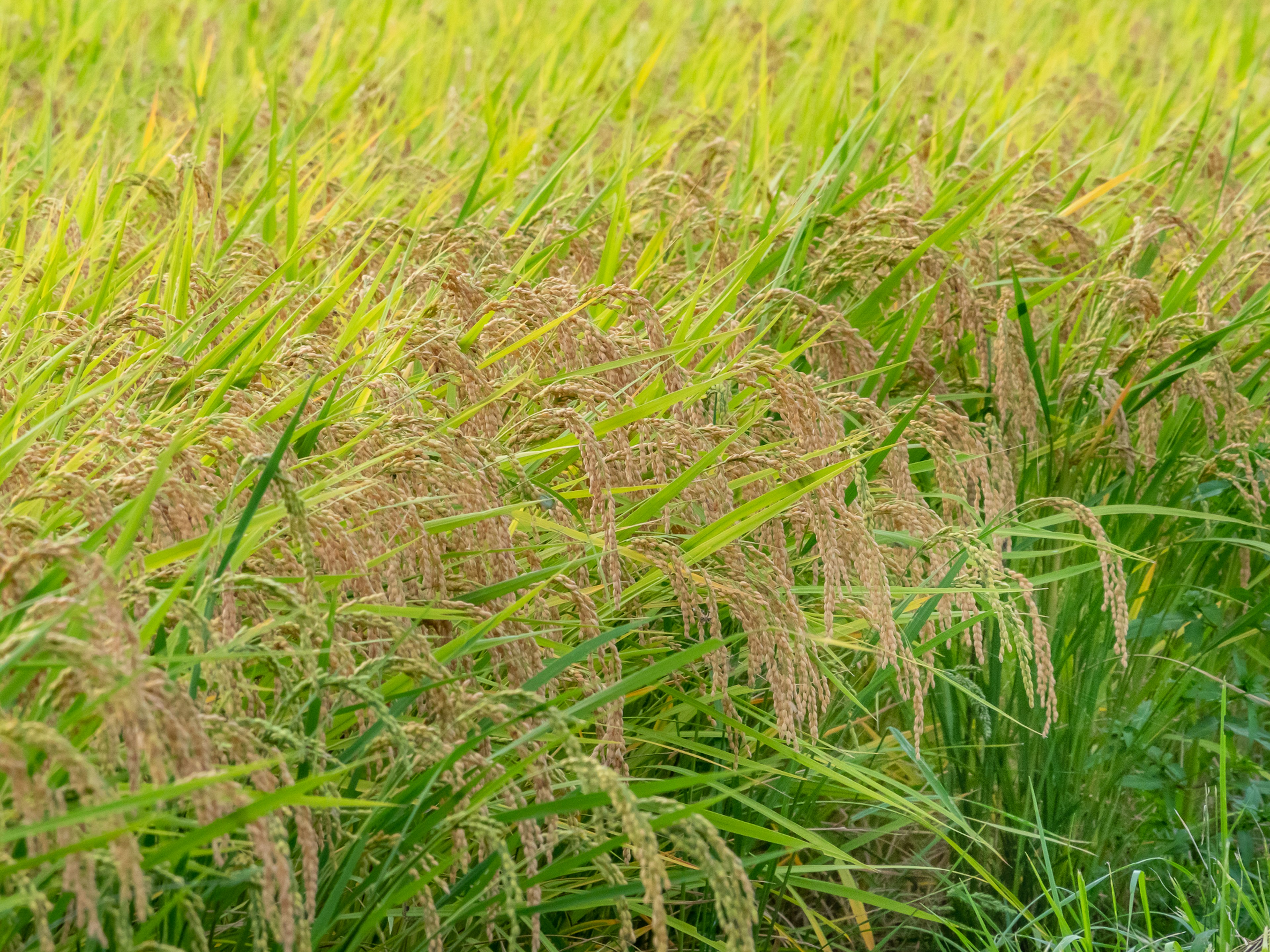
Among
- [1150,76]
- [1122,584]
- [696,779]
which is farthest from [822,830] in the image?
[1150,76]

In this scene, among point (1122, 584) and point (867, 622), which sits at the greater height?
point (1122, 584)

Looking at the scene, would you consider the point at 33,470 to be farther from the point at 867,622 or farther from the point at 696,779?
the point at 867,622

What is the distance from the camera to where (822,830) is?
90.2 inches

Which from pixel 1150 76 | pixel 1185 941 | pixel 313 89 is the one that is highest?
pixel 1150 76

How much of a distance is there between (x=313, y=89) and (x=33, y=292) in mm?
2136

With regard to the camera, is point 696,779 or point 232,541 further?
point 696,779

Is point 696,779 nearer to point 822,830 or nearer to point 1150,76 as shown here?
point 822,830

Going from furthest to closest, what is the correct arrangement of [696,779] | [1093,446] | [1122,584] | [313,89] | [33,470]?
[313,89]
[1093,446]
[1122,584]
[33,470]
[696,779]

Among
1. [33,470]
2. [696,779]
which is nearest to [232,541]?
[33,470]

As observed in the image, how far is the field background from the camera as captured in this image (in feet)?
4.51

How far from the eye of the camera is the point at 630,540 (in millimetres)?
1794

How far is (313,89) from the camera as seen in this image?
4312 mm

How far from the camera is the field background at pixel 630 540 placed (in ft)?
4.51

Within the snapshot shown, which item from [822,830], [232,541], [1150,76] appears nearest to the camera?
[232,541]
